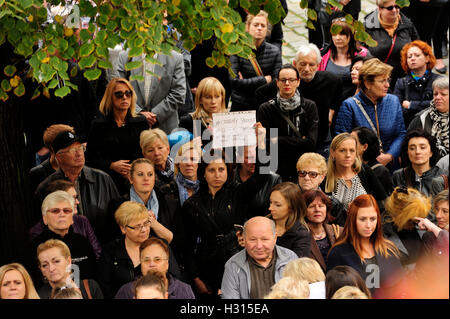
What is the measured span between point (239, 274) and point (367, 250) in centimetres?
115

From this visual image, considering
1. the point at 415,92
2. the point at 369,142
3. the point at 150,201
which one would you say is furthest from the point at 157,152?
the point at 415,92

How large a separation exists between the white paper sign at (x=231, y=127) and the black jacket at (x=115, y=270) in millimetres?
1361

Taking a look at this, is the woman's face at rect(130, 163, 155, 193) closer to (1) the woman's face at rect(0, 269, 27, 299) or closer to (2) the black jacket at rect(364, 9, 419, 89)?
(1) the woman's face at rect(0, 269, 27, 299)

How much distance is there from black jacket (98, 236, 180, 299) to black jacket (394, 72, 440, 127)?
11.4 ft

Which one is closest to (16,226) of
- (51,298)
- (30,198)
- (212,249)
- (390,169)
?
(30,198)

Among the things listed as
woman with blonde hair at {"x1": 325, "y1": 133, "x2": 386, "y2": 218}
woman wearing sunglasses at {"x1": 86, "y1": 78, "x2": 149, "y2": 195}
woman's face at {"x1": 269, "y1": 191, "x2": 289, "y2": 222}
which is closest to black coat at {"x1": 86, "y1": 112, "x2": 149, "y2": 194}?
woman wearing sunglasses at {"x1": 86, "y1": 78, "x2": 149, "y2": 195}

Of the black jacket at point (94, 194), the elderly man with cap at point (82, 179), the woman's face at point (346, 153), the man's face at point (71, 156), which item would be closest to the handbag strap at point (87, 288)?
the black jacket at point (94, 194)

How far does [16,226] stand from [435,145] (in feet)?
13.4

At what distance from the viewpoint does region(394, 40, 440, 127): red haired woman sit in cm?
964

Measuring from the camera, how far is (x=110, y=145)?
343 inches

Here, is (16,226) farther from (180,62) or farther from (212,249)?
(180,62)

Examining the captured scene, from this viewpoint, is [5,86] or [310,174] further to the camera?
[310,174]

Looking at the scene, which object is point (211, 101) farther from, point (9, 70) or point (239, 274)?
point (9, 70)

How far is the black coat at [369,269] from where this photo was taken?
24.9 ft
